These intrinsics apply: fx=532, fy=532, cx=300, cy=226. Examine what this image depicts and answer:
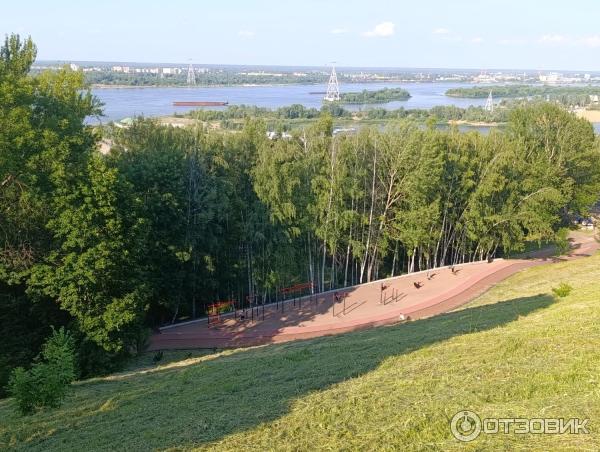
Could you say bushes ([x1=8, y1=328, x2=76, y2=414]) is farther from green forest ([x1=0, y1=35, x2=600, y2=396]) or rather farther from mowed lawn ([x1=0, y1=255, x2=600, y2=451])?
green forest ([x1=0, y1=35, x2=600, y2=396])

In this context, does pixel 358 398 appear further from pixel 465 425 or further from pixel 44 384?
pixel 44 384

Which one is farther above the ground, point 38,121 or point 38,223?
point 38,121

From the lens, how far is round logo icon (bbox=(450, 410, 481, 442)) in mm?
6781

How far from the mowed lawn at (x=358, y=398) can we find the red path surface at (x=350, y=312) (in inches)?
296

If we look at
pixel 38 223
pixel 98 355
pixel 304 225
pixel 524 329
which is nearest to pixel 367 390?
pixel 524 329

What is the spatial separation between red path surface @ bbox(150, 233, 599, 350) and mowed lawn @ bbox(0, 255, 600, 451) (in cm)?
753

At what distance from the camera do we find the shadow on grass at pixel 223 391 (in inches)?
330

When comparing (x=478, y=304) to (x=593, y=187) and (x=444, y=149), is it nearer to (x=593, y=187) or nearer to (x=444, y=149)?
(x=444, y=149)

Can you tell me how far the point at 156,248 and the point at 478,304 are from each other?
14.1 meters

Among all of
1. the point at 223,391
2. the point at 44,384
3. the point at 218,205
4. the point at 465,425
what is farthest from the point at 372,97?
the point at 465,425

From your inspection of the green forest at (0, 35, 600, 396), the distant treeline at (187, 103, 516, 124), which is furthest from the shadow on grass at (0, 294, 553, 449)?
the distant treeline at (187, 103, 516, 124)

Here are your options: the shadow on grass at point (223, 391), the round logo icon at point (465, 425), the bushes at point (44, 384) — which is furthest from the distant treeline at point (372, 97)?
the round logo icon at point (465, 425)

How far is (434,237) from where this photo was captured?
30.8 m

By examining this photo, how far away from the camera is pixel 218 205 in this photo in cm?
2414
